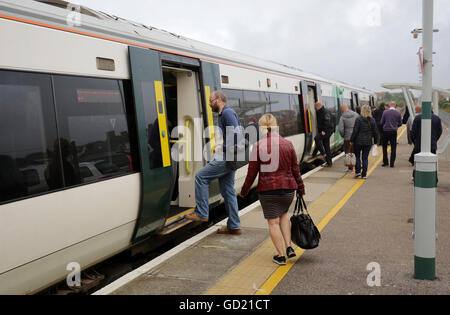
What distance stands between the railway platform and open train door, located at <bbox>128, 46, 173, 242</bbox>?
49 cm

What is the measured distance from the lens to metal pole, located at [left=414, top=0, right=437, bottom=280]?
4031 millimetres

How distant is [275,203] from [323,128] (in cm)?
795

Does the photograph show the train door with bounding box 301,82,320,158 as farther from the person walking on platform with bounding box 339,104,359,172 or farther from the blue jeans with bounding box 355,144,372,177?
the blue jeans with bounding box 355,144,372,177

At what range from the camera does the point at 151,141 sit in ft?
16.5

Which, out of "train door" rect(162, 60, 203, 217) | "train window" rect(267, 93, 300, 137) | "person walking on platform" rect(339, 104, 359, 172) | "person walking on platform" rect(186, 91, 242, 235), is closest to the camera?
"person walking on platform" rect(186, 91, 242, 235)

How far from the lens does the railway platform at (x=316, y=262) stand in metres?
4.04

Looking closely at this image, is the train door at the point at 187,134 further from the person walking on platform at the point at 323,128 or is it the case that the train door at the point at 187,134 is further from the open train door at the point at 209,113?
the person walking on platform at the point at 323,128

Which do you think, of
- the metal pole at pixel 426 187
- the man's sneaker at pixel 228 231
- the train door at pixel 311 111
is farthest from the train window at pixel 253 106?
the metal pole at pixel 426 187

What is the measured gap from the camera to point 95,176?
4273mm

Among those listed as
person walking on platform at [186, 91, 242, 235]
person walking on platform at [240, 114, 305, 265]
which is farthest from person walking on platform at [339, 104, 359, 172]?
person walking on platform at [240, 114, 305, 265]

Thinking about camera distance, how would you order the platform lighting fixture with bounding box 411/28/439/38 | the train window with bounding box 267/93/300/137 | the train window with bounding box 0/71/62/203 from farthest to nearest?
the platform lighting fixture with bounding box 411/28/439/38 < the train window with bounding box 267/93/300/137 < the train window with bounding box 0/71/62/203

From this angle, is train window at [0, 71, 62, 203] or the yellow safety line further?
the yellow safety line

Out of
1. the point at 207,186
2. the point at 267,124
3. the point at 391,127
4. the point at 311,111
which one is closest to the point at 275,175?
the point at 267,124

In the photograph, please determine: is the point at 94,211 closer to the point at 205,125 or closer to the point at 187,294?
the point at 187,294
